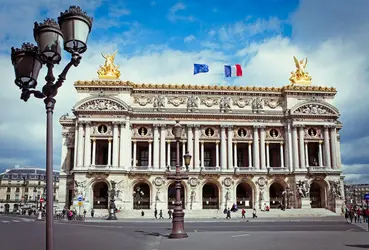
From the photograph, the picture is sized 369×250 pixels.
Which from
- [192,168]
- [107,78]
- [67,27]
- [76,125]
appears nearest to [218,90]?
[192,168]

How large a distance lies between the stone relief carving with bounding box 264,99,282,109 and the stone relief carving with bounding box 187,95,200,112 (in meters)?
12.7

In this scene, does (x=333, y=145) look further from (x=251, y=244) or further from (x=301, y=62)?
(x=251, y=244)

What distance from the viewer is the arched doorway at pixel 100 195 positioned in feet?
213

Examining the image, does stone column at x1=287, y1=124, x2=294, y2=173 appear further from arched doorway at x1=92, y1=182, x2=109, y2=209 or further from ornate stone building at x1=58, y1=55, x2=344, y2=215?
arched doorway at x1=92, y1=182, x2=109, y2=209

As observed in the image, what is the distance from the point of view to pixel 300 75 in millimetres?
72188

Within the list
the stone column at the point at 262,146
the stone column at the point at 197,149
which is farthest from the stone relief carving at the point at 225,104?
the stone column at the point at 262,146

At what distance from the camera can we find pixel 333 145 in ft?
222

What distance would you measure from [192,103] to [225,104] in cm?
591

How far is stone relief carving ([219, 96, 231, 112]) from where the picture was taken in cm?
6831

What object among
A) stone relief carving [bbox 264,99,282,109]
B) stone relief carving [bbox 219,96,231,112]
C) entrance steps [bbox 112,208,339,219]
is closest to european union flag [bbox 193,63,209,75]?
stone relief carving [bbox 219,96,231,112]

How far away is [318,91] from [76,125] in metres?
43.1

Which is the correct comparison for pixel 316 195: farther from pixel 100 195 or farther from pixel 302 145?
pixel 100 195

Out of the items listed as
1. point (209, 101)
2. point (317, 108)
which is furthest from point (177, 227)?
point (317, 108)

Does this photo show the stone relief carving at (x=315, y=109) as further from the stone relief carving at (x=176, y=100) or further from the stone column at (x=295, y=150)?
the stone relief carving at (x=176, y=100)
